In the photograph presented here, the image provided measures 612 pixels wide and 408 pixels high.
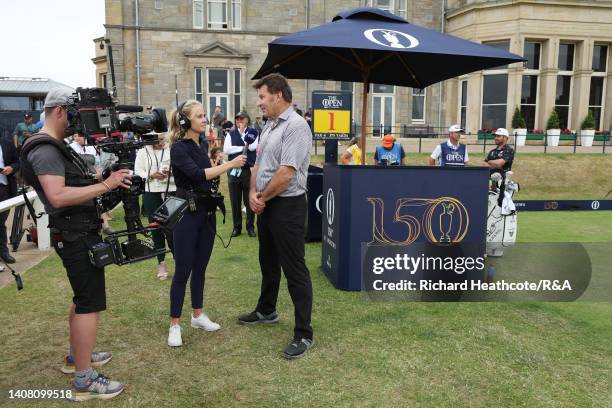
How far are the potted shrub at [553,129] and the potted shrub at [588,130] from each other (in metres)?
1.21

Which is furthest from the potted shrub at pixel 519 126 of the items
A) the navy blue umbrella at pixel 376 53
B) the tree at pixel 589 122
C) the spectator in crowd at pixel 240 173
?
the spectator in crowd at pixel 240 173

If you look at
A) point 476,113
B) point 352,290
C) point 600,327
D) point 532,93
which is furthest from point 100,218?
point 532,93

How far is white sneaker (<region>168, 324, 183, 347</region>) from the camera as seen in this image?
423cm

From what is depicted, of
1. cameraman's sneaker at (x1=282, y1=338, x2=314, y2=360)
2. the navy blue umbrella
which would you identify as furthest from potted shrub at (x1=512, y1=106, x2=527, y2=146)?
cameraman's sneaker at (x1=282, y1=338, x2=314, y2=360)

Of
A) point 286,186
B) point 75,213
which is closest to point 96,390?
point 75,213

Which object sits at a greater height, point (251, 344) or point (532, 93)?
point (532, 93)

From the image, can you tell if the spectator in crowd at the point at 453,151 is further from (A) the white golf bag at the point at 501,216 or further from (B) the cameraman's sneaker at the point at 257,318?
(B) the cameraman's sneaker at the point at 257,318

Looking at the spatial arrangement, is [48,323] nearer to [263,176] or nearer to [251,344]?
[251,344]

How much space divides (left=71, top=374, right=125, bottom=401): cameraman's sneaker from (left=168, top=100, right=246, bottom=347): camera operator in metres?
0.83

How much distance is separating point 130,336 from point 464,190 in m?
3.94

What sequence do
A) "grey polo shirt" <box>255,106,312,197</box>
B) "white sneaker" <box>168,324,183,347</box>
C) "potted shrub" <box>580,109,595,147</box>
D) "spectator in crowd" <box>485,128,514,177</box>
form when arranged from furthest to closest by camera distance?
"potted shrub" <box>580,109,595,147</box> < "spectator in crowd" <box>485,128,514,177</box> < "white sneaker" <box>168,324,183,347</box> < "grey polo shirt" <box>255,106,312,197</box>

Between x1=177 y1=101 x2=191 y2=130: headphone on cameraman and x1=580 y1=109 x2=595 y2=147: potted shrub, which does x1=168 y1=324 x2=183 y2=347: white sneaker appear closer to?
x1=177 y1=101 x2=191 y2=130: headphone on cameraman

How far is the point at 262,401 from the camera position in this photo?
3.33m

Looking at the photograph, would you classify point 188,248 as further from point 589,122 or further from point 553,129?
point 589,122
